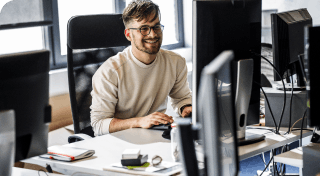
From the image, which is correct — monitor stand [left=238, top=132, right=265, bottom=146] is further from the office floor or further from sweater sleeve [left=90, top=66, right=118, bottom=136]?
the office floor

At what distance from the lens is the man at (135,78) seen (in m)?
1.96

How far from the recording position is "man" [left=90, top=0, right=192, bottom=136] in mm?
1964

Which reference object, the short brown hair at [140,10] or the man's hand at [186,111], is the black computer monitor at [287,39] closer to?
the man's hand at [186,111]

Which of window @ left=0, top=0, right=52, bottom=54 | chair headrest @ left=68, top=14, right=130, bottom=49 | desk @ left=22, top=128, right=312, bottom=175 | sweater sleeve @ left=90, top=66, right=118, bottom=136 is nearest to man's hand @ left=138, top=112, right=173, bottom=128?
desk @ left=22, top=128, right=312, bottom=175

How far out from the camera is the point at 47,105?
1162 millimetres

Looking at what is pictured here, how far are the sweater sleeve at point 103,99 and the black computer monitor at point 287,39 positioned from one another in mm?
834

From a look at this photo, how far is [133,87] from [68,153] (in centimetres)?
72

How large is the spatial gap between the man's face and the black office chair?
0.54 feet

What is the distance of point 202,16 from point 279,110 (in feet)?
2.43

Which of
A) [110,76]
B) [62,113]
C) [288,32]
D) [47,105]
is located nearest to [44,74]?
[47,105]

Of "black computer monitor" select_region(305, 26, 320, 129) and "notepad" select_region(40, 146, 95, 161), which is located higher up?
"black computer monitor" select_region(305, 26, 320, 129)

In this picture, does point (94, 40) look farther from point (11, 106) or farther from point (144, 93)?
point (11, 106)

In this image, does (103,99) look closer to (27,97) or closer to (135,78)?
(135,78)

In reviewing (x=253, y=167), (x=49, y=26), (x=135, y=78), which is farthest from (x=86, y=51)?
(x=253, y=167)
